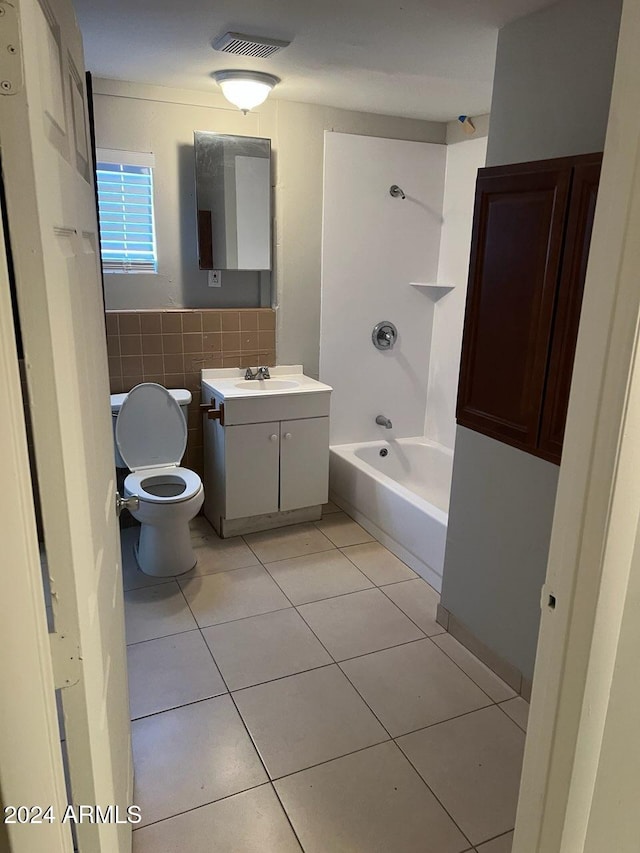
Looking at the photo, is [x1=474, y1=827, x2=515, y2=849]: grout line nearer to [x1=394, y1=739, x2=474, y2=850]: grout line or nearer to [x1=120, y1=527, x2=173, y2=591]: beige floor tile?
[x1=394, y1=739, x2=474, y2=850]: grout line

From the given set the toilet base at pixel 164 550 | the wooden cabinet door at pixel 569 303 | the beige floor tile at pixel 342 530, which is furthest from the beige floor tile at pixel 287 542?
the wooden cabinet door at pixel 569 303

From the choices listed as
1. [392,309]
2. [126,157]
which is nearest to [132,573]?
[126,157]

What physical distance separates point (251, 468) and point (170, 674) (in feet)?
3.98

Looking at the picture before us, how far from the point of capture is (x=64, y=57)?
1.06 meters

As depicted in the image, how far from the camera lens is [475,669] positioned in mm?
2342

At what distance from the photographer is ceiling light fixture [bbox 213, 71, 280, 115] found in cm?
270

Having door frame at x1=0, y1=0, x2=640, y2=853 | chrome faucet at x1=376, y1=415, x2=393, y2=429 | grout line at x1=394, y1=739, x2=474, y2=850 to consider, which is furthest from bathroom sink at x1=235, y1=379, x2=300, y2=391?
door frame at x1=0, y1=0, x2=640, y2=853

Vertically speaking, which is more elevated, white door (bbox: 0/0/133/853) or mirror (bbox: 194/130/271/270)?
mirror (bbox: 194/130/271/270)

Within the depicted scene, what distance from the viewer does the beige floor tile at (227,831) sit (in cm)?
161

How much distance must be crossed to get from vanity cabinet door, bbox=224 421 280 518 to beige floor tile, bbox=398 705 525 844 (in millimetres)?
1567

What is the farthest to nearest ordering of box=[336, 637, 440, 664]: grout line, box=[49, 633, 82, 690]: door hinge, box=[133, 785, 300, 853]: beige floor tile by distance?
1. box=[336, 637, 440, 664]: grout line
2. box=[133, 785, 300, 853]: beige floor tile
3. box=[49, 633, 82, 690]: door hinge

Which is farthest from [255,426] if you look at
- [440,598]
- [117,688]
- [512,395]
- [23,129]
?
[23,129]

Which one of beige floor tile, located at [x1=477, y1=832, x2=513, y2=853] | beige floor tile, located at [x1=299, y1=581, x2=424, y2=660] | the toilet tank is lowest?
beige floor tile, located at [x1=477, y1=832, x2=513, y2=853]

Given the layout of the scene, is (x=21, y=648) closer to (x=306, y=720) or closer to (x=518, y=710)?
(x=306, y=720)
